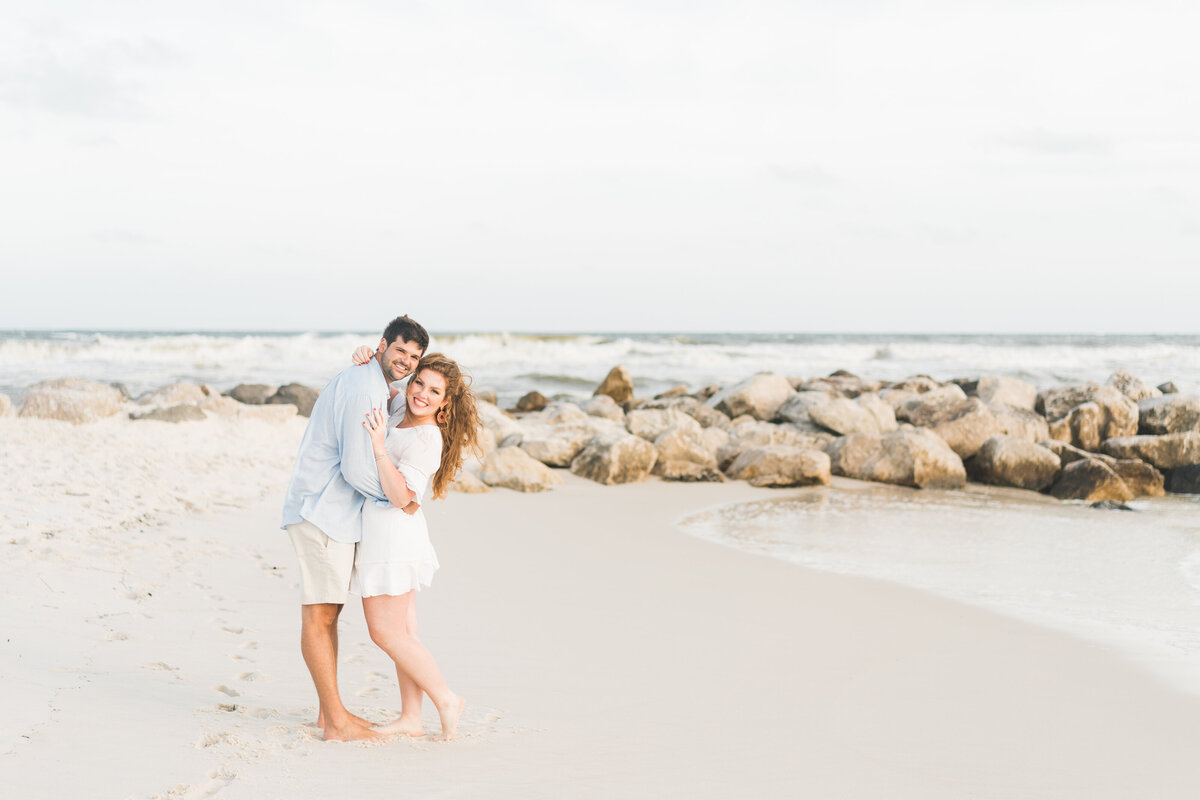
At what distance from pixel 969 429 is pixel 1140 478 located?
80.9 inches

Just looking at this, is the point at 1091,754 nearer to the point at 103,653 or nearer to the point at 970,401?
the point at 103,653

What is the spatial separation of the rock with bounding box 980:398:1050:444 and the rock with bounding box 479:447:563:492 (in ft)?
20.8

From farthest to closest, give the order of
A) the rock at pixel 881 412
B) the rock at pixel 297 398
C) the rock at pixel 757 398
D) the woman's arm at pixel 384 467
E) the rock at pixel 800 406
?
the rock at pixel 757 398
the rock at pixel 297 398
the rock at pixel 800 406
the rock at pixel 881 412
the woman's arm at pixel 384 467

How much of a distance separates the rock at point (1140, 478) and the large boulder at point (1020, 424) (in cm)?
119

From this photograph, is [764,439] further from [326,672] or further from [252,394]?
[326,672]

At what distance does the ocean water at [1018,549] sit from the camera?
5.60 metres

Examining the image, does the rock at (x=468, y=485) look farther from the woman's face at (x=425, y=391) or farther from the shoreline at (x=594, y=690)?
the woman's face at (x=425, y=391)

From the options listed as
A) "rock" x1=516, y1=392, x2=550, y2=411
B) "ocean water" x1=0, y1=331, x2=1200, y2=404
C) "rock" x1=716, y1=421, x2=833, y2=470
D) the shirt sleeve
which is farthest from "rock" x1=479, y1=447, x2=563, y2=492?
"ocean water" x1=0, y1=331, x2=1200, y2=404

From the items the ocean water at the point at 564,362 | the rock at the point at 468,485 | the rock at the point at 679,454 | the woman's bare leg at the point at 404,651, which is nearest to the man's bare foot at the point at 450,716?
the woman's bare leg at the point at 404,651

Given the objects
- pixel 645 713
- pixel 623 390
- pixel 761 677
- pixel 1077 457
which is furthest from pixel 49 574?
pixel 623 390

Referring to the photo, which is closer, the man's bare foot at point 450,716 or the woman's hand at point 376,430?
the woman's hand at point 376,430

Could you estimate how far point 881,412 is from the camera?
549 inches

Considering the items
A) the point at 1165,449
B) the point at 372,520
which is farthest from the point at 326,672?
the point at 1165,449

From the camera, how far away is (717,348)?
43.0 metres
